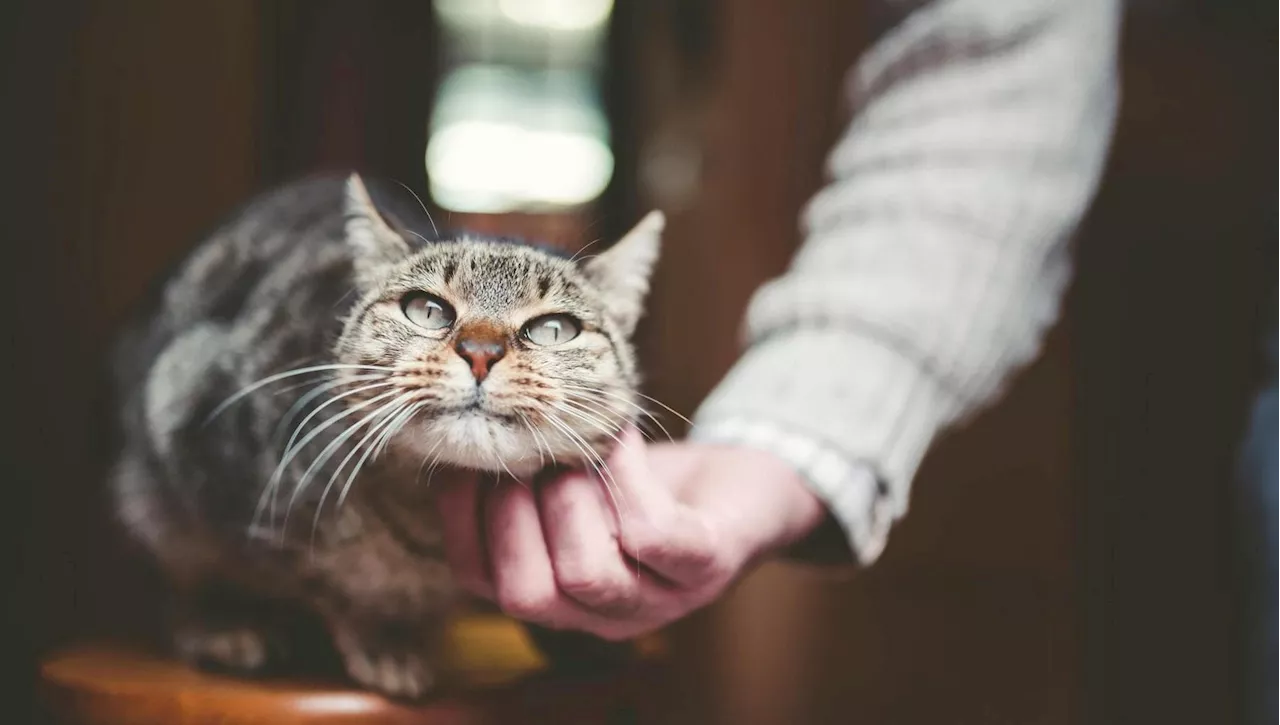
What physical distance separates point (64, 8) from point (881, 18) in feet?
1.58

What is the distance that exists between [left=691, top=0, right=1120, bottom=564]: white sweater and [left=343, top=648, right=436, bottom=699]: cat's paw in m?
0.20

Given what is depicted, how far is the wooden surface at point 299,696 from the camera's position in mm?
446

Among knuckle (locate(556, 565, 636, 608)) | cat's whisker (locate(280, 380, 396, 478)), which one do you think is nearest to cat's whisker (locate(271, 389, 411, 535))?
cat's whisker (locate(280, 380, 396, 478))

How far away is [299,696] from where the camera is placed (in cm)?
45

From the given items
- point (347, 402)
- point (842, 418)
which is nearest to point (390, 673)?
point (347, 402)

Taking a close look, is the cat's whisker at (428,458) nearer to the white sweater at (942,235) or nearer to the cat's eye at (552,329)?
the cat's eye at (552,329)

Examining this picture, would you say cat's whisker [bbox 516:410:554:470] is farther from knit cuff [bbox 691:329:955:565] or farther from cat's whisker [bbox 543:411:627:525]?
knit cuff [bbox 691:329:955:565]

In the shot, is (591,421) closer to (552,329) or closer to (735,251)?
(552,329)

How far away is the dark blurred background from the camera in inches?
18.9

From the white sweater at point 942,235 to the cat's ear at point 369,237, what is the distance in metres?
0.19

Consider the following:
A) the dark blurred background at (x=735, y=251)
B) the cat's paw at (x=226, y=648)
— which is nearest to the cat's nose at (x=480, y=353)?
the dark blurred background at (x=735, y=251)

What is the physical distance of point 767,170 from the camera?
81 centimetres

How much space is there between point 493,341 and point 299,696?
22cm

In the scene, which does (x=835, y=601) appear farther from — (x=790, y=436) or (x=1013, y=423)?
(x=790, y=436)
